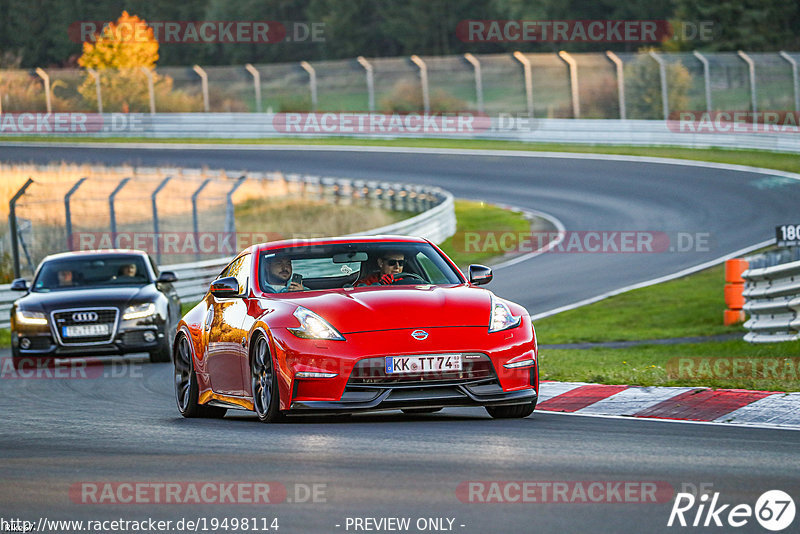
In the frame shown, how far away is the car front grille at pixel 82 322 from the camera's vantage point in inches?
642

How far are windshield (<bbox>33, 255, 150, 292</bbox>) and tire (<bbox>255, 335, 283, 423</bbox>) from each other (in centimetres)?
822

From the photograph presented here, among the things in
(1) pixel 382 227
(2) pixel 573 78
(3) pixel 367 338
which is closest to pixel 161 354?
(3) pixel 367 338

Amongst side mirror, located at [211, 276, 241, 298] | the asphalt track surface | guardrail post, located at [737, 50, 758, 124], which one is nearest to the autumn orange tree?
guardrail post, located at [737, 50, 758, 124]

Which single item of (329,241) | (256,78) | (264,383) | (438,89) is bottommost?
(438,89)

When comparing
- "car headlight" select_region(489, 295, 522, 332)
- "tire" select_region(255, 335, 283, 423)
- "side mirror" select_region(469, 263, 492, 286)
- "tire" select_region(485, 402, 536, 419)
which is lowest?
"tire" select_region(485, 402, 536, 419)

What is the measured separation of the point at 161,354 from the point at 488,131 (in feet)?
104

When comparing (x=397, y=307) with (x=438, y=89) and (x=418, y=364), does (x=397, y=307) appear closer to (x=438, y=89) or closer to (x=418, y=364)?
(x=418, y=364)

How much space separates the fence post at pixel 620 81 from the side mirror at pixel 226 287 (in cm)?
3535

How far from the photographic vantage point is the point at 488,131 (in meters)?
47.6

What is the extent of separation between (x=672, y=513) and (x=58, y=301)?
1198 centimetres

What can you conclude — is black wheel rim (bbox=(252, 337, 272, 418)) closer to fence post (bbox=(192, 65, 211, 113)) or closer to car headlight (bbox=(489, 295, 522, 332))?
car headlight (bbox=(489, 295, 522, 332))

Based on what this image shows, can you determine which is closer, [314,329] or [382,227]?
[314,329]

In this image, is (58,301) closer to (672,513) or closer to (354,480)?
(354,480)

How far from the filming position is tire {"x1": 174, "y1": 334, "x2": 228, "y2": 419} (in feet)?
34.9
